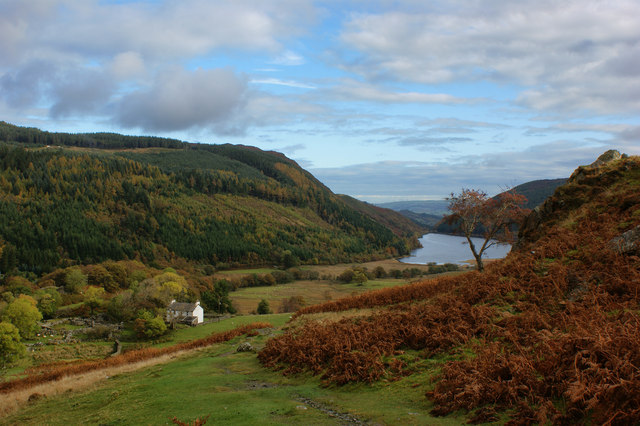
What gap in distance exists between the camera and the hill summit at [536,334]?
7.56m

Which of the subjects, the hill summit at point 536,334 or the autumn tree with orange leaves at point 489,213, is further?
the autumn tree with orange leaves at point 489,213

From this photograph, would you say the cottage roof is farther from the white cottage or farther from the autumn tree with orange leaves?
the autumn tree with orange leaves

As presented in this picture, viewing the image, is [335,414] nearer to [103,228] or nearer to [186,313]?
[186,313]

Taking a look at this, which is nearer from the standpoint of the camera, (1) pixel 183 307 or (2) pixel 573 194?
(2) pixel 573 194

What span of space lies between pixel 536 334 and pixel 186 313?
2281 inches

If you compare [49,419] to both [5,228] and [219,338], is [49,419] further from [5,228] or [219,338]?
[5,228]

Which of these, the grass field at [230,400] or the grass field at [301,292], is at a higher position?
the grass field at [230,400]

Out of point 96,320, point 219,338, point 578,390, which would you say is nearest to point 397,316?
point 578,390

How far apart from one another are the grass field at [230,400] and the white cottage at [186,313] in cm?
3979

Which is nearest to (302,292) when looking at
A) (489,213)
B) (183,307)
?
(183,307)

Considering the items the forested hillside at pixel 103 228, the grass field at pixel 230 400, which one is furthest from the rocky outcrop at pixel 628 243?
the forested hillside at pixel 103 228

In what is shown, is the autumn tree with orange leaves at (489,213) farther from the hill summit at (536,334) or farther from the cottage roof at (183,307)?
the cottage roof at (183,307)

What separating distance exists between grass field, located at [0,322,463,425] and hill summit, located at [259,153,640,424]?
0.64m

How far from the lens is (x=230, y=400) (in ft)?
40.3
